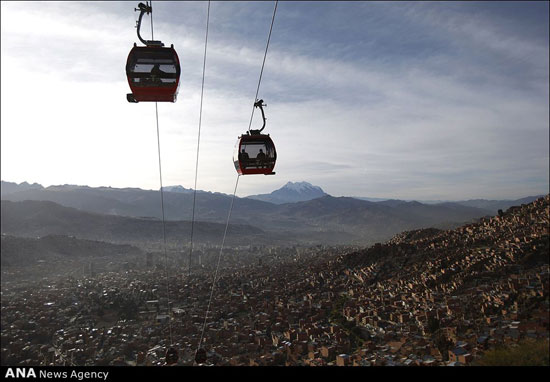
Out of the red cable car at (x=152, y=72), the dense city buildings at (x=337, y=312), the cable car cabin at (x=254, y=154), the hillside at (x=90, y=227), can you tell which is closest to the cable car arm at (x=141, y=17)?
the red cable car at (x=152, y=72)

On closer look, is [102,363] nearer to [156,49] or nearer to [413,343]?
[413,343]

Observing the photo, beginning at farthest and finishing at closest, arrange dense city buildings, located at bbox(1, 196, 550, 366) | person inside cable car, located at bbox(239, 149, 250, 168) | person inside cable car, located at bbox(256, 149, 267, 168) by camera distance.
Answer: dense city buildings, located at bbox(1, 196, 550, 366) < person inside cable car, located at bbox(256, 149, 267, 168) < person inside cable car, located at bbox(239, 149, 250, 168)

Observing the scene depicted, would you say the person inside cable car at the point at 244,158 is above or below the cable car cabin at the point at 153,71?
below

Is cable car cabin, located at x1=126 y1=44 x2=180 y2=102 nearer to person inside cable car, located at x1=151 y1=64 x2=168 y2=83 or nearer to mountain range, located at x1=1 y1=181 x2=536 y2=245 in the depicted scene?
person inside cable car, located at x1=151 y1=64 x2=168 y2=83

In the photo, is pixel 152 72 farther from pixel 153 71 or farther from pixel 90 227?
pixel 90 227

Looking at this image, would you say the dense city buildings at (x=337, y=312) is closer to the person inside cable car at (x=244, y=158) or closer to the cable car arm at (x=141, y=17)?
the person inside cable car at (x=244, y=158)

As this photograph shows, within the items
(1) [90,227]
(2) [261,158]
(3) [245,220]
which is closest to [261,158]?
(2) [261,158]

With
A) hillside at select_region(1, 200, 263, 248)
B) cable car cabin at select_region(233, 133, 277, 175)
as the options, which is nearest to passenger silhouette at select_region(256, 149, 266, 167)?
cable car cabin at select_region(233, 133, 277, 175)
